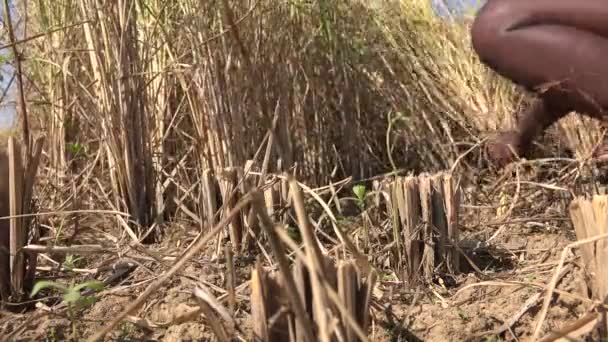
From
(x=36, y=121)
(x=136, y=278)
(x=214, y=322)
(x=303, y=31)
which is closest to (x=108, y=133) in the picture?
(x=136, y=278)

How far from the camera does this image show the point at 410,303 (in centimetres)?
89

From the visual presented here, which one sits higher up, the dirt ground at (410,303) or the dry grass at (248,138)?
the dry grass at (248,138)

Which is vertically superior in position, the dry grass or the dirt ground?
the dry grass

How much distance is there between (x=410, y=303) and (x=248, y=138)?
0.60 m

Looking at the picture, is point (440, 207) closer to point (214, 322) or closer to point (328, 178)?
point (214, 322)

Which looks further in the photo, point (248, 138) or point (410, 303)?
point (248, 138)

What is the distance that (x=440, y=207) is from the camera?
975mm

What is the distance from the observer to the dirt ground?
2.63ft

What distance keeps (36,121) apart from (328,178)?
1005mm

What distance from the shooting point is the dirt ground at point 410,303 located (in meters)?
0.80

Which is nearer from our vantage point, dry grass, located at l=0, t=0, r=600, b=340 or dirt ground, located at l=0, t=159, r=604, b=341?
dirt ground, located at l=0, t=159, r=604, b=341

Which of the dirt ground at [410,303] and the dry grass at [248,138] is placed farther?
the dry grass at [248,138]

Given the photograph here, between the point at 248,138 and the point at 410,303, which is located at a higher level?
the point at 248,138

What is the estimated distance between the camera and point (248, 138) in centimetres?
137
